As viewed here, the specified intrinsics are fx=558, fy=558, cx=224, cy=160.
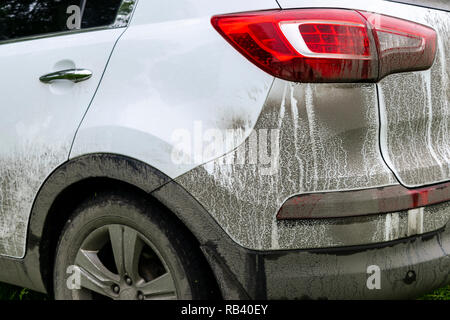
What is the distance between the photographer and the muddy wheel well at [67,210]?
1.86 metres

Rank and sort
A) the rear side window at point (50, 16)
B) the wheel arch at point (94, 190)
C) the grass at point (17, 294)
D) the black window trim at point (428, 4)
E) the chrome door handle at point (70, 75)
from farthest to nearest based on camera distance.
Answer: the grass at point (17, 294), the rear side window at point (50, 16), the chrome door handle at point (70, 75), the black window trim at point (428, 4), the wheel arch at point (94, 190)

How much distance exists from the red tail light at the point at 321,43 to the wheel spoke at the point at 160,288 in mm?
760

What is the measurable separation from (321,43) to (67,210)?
116cm

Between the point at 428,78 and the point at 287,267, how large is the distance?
76 centimetres

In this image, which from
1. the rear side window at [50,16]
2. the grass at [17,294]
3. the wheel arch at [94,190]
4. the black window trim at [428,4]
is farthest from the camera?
the grass at [17,294]

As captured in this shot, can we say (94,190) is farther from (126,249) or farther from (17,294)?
(17,294)

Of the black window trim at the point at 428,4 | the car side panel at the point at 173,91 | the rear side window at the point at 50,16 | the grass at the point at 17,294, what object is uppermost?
the rear side window at the point at 50,16

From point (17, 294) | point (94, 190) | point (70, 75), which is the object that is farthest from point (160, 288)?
point (17, 294)

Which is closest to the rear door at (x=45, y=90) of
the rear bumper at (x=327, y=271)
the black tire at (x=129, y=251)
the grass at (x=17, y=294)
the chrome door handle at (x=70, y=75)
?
the chrome door handle at (x=70, y=75)

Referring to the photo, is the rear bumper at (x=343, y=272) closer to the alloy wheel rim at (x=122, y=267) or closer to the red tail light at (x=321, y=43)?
the alloy wheel rim at (x=122, y=267)

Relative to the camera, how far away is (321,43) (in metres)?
1.61

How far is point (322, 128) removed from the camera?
1.61 meters

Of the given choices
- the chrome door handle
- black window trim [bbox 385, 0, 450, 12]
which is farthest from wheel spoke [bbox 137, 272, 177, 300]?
black window trim [bbox 385, 0, 450, 12]

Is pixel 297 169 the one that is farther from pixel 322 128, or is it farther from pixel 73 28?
pixel 73 28
